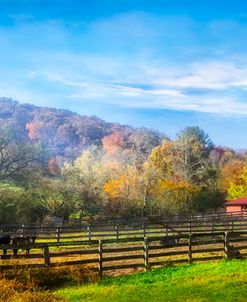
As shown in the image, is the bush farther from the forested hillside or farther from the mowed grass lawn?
the forested hillside

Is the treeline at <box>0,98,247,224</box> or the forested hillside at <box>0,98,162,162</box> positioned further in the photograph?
the forested hillside at <box>0,98,162,162</box>

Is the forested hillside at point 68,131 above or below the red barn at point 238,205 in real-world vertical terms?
above

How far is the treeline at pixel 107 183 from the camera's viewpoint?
161 feet

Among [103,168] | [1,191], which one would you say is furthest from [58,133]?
[1,191]

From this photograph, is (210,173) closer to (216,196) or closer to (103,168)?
(216,196)

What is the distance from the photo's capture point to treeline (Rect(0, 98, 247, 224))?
49.1 meters

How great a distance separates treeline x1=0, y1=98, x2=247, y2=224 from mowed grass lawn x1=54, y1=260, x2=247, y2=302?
1182 inches

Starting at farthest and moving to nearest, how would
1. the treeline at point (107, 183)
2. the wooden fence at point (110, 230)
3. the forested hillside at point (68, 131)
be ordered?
the forested hillside at point (68, 131)
the treeline at point (107, 183)
the wooden fence at point (110, 230)

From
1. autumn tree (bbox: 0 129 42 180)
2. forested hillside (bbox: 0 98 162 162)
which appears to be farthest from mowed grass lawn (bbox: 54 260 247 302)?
forested hillside (bbox: 0 98 162 162)

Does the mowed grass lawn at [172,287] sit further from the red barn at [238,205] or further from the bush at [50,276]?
the red barn at [238,205]

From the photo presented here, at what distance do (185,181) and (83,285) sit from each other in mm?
56576

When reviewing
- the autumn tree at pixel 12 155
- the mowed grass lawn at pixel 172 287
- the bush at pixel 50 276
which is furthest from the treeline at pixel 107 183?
the mowed grass lawn at pixel 172 287

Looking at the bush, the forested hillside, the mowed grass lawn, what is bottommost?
the mowed grass lawn

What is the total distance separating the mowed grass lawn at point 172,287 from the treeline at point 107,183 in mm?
30026
